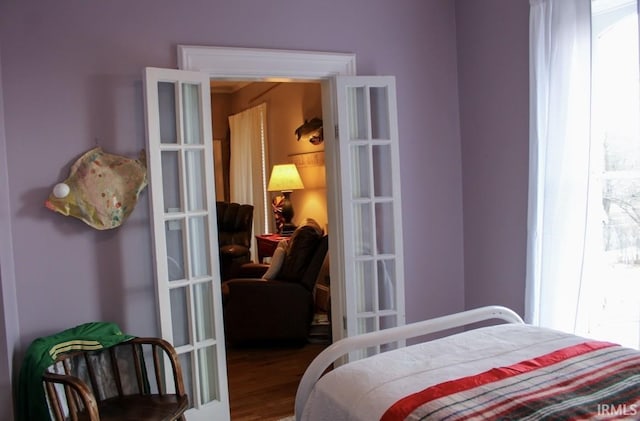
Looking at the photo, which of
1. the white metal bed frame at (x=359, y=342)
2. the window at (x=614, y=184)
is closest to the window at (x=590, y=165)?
the window at (x=614, y=184)

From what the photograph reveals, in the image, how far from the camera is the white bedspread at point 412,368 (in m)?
1.70

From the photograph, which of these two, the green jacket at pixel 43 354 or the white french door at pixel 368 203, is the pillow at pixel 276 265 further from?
the green jacket at pixel 43 354

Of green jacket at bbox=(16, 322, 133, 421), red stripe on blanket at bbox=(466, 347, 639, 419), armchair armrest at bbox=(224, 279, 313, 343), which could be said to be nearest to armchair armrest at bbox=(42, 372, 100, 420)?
green jacket at bbox=(16, 322, 133, 421)

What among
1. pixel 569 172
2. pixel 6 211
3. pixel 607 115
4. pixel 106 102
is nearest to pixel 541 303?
pixel 569 172

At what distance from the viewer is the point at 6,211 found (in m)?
2.55

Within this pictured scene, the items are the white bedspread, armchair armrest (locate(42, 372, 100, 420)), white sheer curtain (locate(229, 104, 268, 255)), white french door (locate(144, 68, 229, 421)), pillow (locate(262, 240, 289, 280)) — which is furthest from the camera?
white sheer curtain (locate(229, 104, 268, 255))

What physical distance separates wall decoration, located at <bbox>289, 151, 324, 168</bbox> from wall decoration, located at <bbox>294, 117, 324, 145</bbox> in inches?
5.6

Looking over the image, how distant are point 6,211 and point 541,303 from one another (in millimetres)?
2854

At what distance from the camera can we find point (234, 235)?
6609 millimetres

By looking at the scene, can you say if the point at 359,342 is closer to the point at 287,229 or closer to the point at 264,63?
the point at 264,63

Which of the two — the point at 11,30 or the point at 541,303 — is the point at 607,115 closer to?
the point at 541,303

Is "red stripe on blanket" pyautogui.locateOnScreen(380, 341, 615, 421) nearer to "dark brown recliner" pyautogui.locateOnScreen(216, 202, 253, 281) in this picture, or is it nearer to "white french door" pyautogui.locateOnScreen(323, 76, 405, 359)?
"white french door" pyautogui.locateOnScreen(323, 76, 405, 359)

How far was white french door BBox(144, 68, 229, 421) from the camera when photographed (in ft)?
9.51

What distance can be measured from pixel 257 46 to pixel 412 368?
83.3 inches
